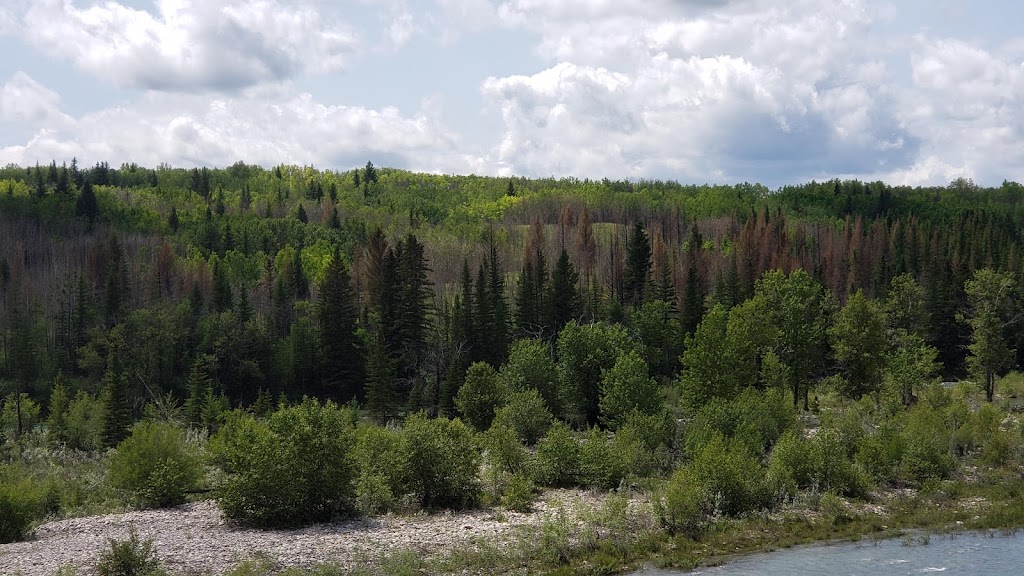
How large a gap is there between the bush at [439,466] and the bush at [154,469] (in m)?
11.1

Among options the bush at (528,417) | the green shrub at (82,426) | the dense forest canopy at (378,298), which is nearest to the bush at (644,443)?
the bush at (528,417)

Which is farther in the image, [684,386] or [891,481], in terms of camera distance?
[684,386]

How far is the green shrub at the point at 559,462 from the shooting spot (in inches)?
1841

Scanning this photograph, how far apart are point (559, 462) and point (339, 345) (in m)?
50.6

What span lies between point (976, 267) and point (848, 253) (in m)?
31.1

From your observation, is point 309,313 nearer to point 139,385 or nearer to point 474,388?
point 139,385

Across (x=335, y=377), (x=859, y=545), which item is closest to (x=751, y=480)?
(x=859, y=545)

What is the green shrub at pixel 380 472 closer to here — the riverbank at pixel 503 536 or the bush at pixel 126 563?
the riverbank at pixel 503 536

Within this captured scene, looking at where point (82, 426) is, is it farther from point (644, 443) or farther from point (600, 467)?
point (644, 443)

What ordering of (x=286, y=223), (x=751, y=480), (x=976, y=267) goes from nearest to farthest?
(x=751, y=480) → (x=976, y=267) → (x=286, y=223)

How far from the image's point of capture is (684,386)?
60.7 meters

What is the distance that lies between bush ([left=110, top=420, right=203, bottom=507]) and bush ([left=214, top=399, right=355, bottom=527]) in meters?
4.68

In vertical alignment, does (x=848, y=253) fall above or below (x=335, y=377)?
above

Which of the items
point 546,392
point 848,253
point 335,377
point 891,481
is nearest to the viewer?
point 891,481
